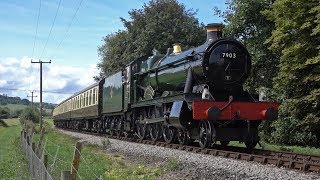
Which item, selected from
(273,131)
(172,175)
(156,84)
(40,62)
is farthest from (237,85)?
(40,62)

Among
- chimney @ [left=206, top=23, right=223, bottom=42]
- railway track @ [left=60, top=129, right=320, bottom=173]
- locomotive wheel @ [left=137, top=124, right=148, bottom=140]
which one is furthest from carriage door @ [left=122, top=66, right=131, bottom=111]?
chimney @ [left=206, top=23, right=223, bottom=42]

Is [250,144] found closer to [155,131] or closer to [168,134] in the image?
[168,134]

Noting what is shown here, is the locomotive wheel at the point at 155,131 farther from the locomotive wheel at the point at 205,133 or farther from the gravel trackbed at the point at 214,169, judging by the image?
the gravel trackbed at the point at 214,169

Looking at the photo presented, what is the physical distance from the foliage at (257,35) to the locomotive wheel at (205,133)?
11.5m

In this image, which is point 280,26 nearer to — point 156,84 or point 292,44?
point 292,44

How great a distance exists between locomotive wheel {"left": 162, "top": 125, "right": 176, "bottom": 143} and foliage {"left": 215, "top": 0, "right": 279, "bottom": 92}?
9.50m

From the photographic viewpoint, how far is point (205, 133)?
1414 cm

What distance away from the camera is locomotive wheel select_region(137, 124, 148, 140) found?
19.3 metres

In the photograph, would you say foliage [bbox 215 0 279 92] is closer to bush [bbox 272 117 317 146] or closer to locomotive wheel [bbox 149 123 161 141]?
bush [bbox 272 117 317 146]

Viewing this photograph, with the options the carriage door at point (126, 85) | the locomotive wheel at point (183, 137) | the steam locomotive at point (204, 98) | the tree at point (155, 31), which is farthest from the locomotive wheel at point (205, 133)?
the tree at point (155, 31)

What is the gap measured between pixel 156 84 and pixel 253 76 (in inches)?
384

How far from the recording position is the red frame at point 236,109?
13.1 meters

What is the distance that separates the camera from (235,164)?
10.5m

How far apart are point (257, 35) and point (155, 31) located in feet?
60.7
